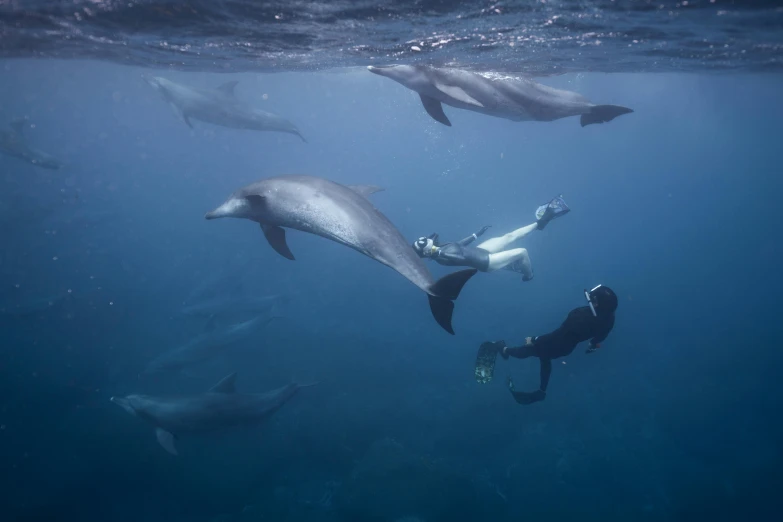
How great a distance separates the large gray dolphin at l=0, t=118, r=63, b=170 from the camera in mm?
19078

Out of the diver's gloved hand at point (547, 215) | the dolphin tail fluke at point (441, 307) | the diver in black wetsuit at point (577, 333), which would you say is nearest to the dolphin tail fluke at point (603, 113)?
the diver in black wetsuit at point (577, 333)

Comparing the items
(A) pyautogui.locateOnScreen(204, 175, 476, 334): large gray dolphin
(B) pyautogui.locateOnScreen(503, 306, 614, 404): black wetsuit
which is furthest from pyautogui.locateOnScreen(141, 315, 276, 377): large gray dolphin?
(B) pyautogui.locateOnScreen(503, 306, 614, 404): black wetsuit

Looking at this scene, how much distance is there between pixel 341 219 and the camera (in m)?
5.34

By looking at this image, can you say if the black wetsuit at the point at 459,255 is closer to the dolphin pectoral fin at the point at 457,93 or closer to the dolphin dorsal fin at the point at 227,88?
the dolphin pectoral fin at the point at 457,93

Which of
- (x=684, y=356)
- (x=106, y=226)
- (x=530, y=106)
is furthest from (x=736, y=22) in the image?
(x=106, y=226)

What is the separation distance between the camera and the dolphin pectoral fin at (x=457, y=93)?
25.7 ft

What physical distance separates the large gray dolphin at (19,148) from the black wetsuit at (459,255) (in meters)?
20.7

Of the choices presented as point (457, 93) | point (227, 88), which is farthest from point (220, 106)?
point (457, 93)

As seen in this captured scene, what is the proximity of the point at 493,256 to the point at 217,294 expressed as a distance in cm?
1370

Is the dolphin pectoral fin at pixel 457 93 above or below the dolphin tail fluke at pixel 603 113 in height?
above

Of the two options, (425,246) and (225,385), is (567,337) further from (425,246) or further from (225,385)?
(225,385)

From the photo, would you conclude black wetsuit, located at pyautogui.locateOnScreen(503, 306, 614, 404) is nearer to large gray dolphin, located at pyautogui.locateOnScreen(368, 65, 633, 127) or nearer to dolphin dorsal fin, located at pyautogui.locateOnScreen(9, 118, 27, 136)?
large gray dolphin, located at pyautogui.locateOnScreen(368, 65, 633, 127)

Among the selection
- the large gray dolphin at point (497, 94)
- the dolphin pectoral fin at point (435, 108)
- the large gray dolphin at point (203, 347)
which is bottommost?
the large gray dolphin at point (203, 347)

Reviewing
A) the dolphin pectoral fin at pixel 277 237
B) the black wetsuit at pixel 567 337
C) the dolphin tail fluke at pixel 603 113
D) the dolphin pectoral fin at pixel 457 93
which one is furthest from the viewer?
the black wetsuit at pixel 567 337
